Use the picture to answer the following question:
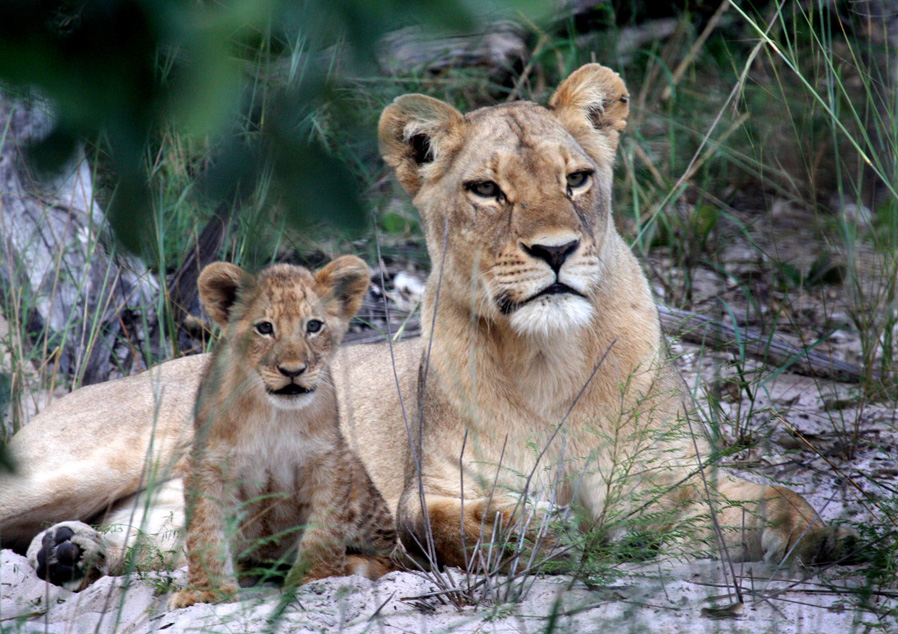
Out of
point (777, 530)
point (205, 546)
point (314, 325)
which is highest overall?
point (314, 325)

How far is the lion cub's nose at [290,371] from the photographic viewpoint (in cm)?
267

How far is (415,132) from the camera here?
3.32m

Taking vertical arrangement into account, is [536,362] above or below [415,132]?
below

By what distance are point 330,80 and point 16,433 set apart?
3.21m

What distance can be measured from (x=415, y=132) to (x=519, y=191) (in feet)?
1.72

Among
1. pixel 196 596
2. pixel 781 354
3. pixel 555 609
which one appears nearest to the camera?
pixel 555 609

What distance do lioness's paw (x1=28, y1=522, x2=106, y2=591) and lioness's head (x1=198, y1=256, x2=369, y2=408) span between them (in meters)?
0.85

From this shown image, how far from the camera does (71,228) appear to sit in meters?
4.84

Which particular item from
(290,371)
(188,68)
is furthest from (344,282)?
(188,68)

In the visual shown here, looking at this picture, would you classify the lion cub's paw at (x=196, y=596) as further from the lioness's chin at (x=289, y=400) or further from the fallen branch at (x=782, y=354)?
the fallen branch at (x=782, y=354)

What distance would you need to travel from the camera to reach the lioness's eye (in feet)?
10.0

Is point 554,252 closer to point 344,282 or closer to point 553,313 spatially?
point 553,313

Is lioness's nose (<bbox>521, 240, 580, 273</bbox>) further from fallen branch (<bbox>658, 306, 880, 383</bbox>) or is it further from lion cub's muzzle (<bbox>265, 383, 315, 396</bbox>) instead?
fallen branch (<bbox>658, 306, 880, 383</bbox>)

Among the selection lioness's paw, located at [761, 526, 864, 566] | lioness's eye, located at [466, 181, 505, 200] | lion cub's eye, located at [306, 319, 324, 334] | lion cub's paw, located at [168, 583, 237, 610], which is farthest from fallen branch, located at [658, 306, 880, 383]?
lion cub's paw, located at [168, 583, 237, 610]
